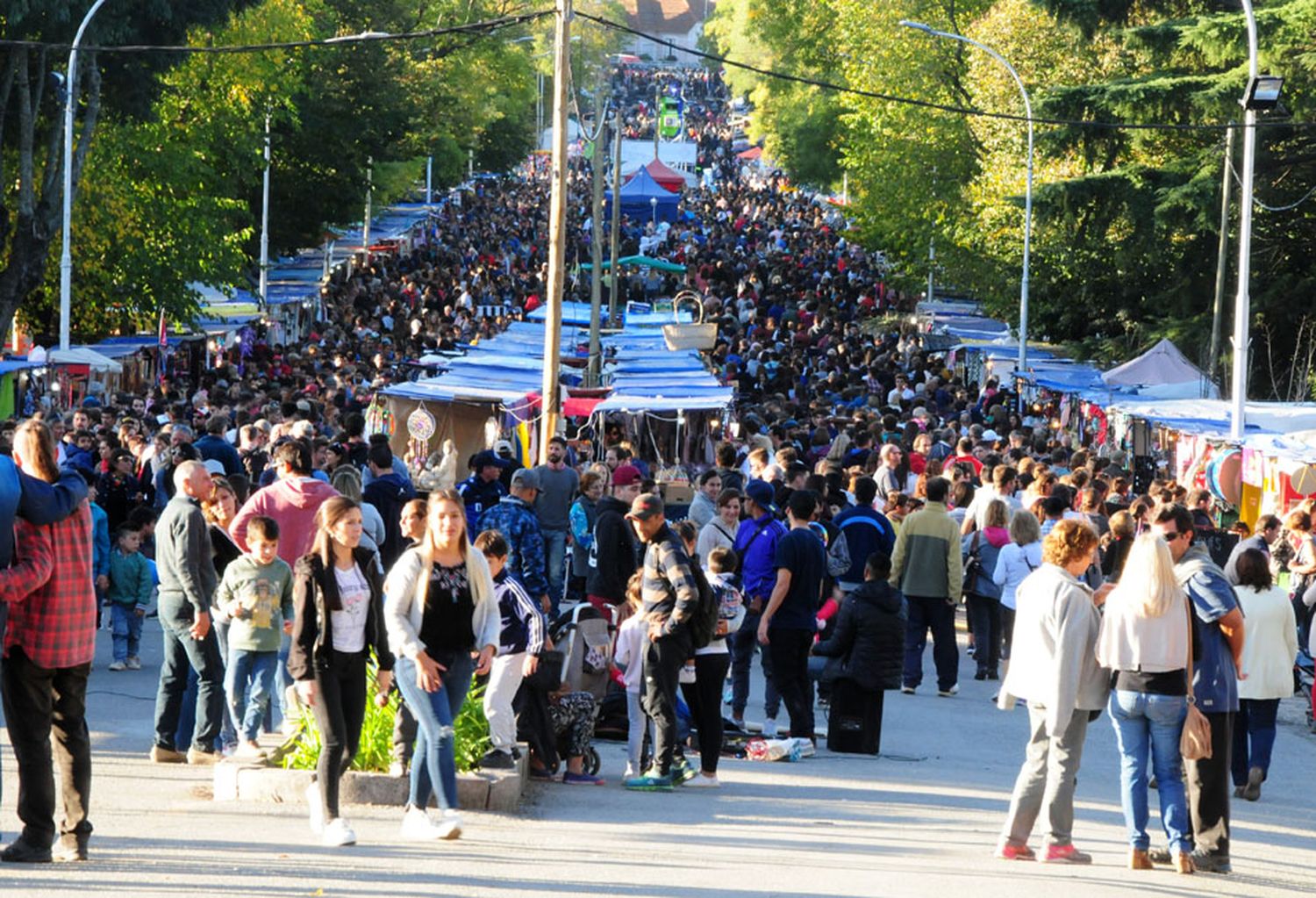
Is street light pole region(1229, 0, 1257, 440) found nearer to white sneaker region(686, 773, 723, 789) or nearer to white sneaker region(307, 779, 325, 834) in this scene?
white sneaker region(686, 773, 723, 789)

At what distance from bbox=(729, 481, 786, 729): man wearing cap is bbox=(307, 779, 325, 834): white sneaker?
4.27m

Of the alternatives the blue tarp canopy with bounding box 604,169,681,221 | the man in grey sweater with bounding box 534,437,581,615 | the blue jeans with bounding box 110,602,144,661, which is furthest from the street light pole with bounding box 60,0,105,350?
the blue tarp canopy with bounding box 604,169,681,221

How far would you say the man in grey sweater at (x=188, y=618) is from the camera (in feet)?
33.9

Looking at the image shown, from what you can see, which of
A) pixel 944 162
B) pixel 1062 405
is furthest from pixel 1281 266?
pixel 944 162

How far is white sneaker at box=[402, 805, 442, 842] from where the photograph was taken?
29.0ft

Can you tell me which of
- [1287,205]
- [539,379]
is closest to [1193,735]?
[539,379]

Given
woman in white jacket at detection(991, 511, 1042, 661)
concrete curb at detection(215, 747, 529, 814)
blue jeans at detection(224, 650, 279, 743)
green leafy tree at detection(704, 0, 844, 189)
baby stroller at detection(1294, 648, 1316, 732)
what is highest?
green leafy tree at detection(704, 0, 844, 189)

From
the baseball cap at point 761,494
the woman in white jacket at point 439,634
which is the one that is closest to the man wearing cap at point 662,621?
the woman in white jacket at point 439,634

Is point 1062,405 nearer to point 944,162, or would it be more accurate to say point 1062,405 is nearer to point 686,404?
point 686,404

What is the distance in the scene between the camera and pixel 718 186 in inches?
4304

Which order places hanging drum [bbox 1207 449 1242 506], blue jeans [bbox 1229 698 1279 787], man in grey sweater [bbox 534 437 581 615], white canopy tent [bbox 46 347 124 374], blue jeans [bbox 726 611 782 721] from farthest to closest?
white canopy tent [bbox 46 347 124 374], hanging drum [bbox 1207 449 1242 506], man in grey sweater [bbox 534 437 581 615], blue jeans [bbox 726 611 782 721], blue jeans [bbox 1229 698 1279 787]

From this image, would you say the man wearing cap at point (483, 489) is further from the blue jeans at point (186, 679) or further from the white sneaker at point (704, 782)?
the white sneaker at point (704, 782)

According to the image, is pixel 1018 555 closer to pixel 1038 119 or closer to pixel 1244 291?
pixel 1244 291

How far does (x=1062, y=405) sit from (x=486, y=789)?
2368cm
